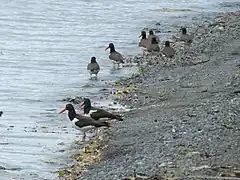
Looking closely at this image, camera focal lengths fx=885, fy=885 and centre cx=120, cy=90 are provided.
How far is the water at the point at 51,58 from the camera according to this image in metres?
16.7

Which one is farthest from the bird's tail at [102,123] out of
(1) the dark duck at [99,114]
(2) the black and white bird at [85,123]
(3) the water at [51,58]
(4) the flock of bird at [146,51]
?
(4) the flock of bird at [146,51]

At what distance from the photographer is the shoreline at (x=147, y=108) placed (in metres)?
14.1

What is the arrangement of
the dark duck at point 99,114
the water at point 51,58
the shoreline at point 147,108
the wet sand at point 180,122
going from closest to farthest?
the wet sand at point 180,122 < the shoreline at point 147,108 < the water at point 51,58 < the dark duck at point 99,114

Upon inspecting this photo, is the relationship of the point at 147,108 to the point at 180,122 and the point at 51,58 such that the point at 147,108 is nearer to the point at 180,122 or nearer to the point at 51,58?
the point at 180,122

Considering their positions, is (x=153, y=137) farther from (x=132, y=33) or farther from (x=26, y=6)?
(x=26, y=6)

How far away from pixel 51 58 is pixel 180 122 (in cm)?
1436

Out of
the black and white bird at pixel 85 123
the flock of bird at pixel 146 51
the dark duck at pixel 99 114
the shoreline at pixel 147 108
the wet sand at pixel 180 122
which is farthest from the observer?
the flock of bird at pixel 146 51

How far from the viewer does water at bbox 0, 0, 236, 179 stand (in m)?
16.7

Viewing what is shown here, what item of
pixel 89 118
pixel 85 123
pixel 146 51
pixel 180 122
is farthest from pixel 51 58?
pixel 180 122

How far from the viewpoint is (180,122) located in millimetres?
16297

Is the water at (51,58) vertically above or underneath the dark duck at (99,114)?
underneath

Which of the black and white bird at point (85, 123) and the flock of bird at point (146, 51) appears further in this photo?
the flock of bird at point (146, 51)

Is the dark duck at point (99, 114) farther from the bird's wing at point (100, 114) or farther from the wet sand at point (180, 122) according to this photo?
the wet sand at point (180, 122)

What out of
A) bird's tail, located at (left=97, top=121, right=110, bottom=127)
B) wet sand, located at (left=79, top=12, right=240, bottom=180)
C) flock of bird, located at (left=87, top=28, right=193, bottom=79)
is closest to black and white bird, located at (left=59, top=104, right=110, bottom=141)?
bird's tail, located at (left=97, top=121, right=110, bottom=127)
